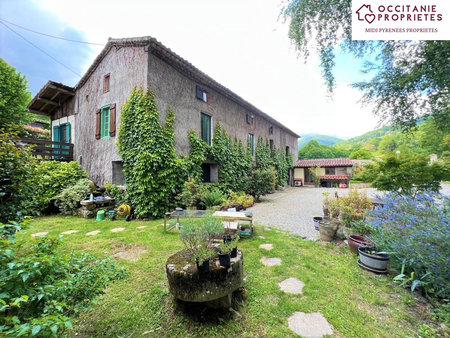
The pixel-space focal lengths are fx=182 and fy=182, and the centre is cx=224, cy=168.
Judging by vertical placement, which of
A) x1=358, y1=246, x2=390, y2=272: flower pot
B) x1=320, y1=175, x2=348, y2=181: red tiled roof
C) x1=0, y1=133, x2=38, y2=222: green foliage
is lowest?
x1=358, y1=246, x2=390, y2=272: flower pot

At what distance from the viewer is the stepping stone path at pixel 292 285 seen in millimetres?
2549

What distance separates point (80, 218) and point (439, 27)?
11207mm

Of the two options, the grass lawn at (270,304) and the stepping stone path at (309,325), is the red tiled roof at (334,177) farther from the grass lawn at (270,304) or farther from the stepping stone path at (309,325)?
the stepping stone path at (309,325)

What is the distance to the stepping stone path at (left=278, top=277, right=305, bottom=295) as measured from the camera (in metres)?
2.55

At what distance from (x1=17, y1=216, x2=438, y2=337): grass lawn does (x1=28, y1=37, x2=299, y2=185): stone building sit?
224 inches

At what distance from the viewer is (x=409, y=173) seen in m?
5.26

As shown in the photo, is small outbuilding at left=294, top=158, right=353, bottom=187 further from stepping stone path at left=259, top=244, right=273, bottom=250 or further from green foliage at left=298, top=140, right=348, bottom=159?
stepping stone path at left=259, top=244, right=273, bottom=250

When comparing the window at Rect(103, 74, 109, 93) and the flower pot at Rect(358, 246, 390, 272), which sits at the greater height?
the window at Rect(103, 74, 109, 93)

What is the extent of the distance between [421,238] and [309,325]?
202 cm

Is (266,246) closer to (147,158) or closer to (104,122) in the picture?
(147,158)

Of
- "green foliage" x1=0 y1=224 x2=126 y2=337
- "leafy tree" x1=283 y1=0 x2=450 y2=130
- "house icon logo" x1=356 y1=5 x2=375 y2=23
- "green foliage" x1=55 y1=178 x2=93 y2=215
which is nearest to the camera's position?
"green foliage" x1=0 y1=224 x2=126 y2=337

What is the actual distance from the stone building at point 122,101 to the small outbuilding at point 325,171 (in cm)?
1397

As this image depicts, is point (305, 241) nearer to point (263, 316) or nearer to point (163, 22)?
point (263, 316)

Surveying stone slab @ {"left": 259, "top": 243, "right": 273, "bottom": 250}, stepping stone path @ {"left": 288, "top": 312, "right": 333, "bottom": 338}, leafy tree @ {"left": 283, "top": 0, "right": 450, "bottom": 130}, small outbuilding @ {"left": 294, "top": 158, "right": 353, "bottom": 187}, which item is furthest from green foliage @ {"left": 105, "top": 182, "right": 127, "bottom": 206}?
small outbuilding @ {"left": 294, "top": 158, "right": 353, "bottom": 187}
